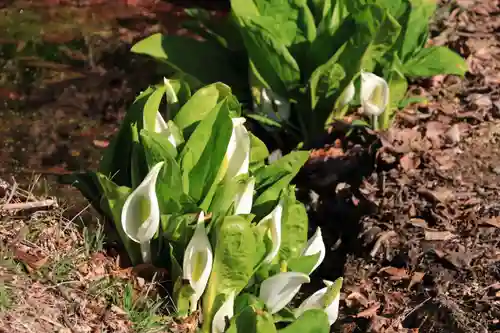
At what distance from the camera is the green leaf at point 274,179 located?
2.29 metres

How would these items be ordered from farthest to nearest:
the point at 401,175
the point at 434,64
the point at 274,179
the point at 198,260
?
the point at 434,64
the point at 401,175
the point at 274,179
the point at 198,260

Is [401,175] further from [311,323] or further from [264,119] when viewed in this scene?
[311,323]

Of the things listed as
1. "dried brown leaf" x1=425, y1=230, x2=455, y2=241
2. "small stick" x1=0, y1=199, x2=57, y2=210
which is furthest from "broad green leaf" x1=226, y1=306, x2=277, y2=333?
"dried brown leaf" x1=425, y1=230, x2=455, y2=241

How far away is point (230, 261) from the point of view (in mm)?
2082

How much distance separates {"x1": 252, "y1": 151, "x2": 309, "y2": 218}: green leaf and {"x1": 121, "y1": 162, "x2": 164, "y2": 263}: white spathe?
0.34 meters

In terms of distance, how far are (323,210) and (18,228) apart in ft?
4.24

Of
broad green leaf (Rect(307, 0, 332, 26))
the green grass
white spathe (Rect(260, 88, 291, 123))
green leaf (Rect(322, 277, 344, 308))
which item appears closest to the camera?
the green grass

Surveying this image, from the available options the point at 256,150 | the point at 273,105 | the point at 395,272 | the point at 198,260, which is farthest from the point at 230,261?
the point at 273,105

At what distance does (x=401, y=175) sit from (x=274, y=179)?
84 cm

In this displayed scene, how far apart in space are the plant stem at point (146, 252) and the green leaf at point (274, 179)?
33 cm

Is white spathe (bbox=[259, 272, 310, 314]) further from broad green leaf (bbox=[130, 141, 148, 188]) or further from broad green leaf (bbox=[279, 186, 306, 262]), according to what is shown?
broad green leaf (bbox=[130, 141, 148, 188])

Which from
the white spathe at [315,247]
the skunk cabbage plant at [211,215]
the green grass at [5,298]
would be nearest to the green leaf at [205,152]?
A: the skunk cabbage plant at [211,215]

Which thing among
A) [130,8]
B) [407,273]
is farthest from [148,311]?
[130,8]

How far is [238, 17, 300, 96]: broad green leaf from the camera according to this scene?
3055 millimetres
